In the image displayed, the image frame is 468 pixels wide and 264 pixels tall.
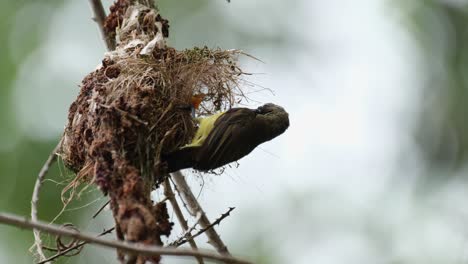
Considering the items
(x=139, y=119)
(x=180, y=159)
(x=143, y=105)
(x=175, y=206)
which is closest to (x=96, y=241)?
(x=139, y=119)

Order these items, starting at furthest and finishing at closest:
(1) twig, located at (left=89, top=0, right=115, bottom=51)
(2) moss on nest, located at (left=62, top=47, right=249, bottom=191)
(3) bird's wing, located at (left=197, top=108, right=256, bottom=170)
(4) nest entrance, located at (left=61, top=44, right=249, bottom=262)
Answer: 1. (1) twig, located at (left=89, top=0, right=115, bottom=51)
2. (3) bird's wing, located at (left=197, top=108, right=256, bottom=170)
3. (2) moss on nest, located at (left=62, top=47, right=249, bottom=191)
4. (4) nest entrance, located at (left=61, top=44, right=249, bottom=262)

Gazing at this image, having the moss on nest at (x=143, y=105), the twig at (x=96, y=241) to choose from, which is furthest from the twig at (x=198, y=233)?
the twig at (x=96, y=241)

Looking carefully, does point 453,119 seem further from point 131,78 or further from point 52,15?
point 131,78

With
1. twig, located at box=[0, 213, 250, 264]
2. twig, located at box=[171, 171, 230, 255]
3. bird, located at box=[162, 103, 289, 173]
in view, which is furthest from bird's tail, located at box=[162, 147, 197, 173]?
twig, located at box=[0, 213, 250, 264]

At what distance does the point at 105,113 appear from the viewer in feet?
15.0

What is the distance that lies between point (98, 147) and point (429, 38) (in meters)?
9.84

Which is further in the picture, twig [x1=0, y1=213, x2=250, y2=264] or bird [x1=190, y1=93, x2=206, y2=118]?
bird [x1=190, y1=93, x2=206, y2=118]

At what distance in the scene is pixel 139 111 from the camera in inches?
185

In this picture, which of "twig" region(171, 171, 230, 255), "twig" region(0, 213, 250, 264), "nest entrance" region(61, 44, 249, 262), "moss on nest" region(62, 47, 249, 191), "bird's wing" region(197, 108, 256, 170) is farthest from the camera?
"bird's wing" region(197, 108, 256, 170)

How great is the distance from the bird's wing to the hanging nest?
0.19m

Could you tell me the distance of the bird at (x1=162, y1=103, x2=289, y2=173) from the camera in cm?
506

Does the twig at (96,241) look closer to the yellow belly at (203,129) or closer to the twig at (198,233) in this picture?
the twig at (198,233)

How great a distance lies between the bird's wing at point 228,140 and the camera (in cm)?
516

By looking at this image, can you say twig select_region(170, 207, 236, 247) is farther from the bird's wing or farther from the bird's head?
the bird's head
